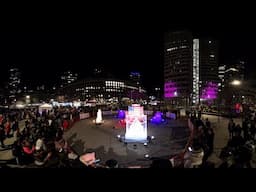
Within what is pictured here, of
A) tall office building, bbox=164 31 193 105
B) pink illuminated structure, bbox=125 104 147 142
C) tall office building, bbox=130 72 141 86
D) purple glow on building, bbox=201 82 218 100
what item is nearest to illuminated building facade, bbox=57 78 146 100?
tall office building, bbox=130 72 141 86

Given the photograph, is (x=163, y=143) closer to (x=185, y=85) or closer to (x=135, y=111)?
(x=135, y=111)

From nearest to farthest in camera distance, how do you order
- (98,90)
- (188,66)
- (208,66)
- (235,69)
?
(188,66) → (235,69) → (208,66) → (98,90)

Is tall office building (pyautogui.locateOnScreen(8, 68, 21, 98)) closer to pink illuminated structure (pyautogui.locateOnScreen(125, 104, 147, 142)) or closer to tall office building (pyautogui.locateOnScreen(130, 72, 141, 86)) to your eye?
tall office building (pyautogui.locateOnScreen(130, 72, 141, 86))

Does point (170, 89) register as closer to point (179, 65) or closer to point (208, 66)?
point (179, 65)

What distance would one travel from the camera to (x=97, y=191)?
9.29 ft

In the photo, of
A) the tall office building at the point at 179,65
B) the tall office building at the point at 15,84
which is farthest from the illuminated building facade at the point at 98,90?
the tall office building at the point at 15,84

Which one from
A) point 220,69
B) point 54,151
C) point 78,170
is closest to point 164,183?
point 78,170

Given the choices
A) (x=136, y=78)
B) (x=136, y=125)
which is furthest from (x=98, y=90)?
(x=136, y=125)

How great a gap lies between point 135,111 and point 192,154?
848cm

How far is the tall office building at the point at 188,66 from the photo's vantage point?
126 meters

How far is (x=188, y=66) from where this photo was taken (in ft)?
416

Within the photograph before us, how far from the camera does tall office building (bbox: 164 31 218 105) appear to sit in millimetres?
126250

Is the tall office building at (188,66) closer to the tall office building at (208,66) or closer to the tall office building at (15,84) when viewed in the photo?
the tall office building at (208,66)

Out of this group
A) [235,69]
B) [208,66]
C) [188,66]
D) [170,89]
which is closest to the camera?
[188,66]
